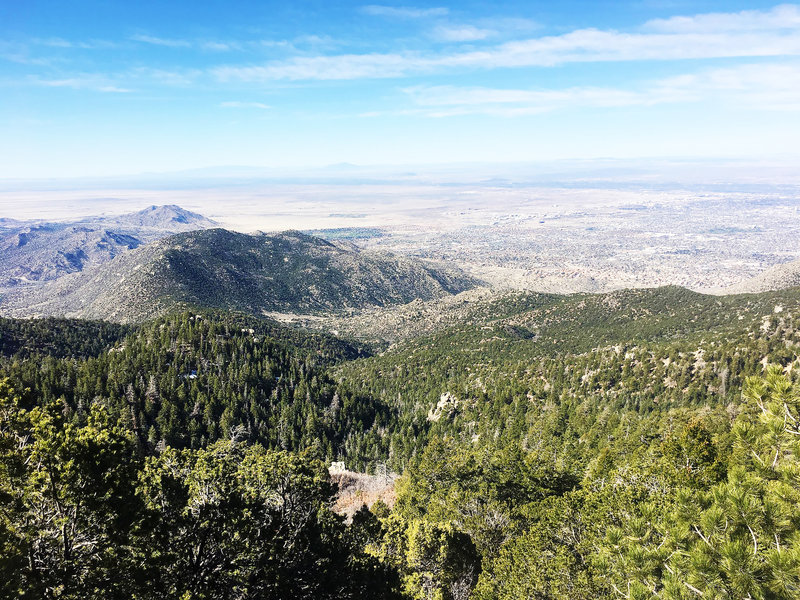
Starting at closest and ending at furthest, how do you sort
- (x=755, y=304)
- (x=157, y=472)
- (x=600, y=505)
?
(x=157, y=472), (x=600, y=505), (x=755, y=304)

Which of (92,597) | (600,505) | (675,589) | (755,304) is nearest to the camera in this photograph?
(675,589)

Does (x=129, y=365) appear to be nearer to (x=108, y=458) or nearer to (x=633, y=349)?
(x=108, y=458)

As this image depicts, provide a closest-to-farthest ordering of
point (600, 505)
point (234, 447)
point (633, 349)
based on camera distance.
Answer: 1. point (600, 505)
2. point (234, 447)
3. point (633, 349)

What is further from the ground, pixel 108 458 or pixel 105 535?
pixel 108 458

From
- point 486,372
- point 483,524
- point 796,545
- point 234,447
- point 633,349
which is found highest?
point 796,545

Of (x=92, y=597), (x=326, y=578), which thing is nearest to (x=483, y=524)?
(x=326, y=578)

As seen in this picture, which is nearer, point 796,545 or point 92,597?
point 796,545

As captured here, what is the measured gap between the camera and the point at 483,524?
130 ft

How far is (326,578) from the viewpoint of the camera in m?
24.0

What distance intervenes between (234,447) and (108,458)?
58.5ft

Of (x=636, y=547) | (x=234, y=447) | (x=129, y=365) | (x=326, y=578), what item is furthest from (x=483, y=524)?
(x=129, y=365)

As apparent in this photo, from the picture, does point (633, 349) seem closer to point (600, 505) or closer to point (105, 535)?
point (600, 505)

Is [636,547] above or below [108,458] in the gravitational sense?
below

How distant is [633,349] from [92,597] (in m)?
145
